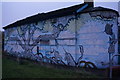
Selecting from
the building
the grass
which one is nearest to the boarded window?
the building

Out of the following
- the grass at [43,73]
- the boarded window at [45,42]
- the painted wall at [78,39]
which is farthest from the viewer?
the boarded window at [45,42]

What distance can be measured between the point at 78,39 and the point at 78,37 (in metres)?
0.17

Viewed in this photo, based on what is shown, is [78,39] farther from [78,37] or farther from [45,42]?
[45,42]

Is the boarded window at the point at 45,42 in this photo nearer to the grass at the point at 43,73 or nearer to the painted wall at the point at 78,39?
the painted wall at the point at 78,39

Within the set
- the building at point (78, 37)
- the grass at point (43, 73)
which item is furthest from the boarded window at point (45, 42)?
the grass at point (43, 73)

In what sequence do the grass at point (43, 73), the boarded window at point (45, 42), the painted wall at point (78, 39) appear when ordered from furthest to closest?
the boarded window at point (45, 42), the painted wall at point (78, 39), the grass at point (43, 73)

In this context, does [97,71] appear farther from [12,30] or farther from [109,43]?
[12,30]

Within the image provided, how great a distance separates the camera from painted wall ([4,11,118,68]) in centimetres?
1120

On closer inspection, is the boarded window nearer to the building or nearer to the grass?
the building

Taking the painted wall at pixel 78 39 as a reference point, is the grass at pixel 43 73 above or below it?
below

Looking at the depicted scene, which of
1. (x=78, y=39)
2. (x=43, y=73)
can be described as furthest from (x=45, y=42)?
(x=43, y=73)

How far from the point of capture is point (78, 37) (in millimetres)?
12297

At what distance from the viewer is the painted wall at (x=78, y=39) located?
36.7 ft

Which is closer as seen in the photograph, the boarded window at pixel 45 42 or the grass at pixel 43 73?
the grass at pixel 43 73
